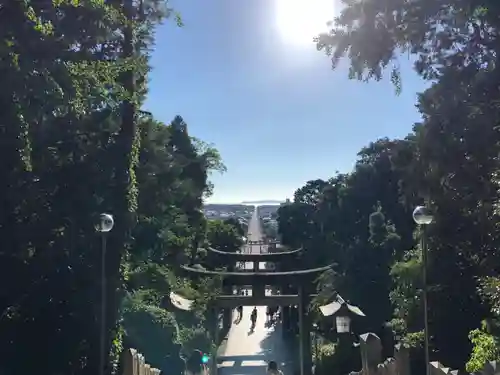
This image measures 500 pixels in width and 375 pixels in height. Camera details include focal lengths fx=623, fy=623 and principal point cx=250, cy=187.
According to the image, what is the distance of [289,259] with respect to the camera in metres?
41.4

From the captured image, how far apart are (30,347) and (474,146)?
8.66 m

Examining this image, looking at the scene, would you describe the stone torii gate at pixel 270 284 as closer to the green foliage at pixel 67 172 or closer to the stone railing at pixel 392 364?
the green foliage at pixel 67 172

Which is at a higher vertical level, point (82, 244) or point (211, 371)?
point (82, 244)

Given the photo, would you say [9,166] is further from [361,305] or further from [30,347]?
[361,305]

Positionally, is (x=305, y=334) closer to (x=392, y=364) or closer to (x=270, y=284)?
(x=270, y=284)

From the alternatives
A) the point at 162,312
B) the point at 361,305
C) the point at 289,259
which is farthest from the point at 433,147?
the point at 289,259

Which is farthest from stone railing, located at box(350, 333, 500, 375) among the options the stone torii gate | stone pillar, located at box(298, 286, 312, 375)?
the stone torii gate

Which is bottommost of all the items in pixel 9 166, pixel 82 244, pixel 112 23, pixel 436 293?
pixel 436 293

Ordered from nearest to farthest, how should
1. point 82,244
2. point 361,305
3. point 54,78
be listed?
point 54,78 → point 82,244 → point 361,305

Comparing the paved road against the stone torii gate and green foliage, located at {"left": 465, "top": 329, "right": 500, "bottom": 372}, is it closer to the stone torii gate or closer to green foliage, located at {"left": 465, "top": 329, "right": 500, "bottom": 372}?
the stone torii gate

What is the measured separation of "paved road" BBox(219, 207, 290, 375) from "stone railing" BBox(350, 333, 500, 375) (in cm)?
1227

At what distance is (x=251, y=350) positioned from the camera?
2766 centimetres

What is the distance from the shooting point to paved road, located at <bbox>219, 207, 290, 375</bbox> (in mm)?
23709

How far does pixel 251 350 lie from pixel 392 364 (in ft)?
62.2
